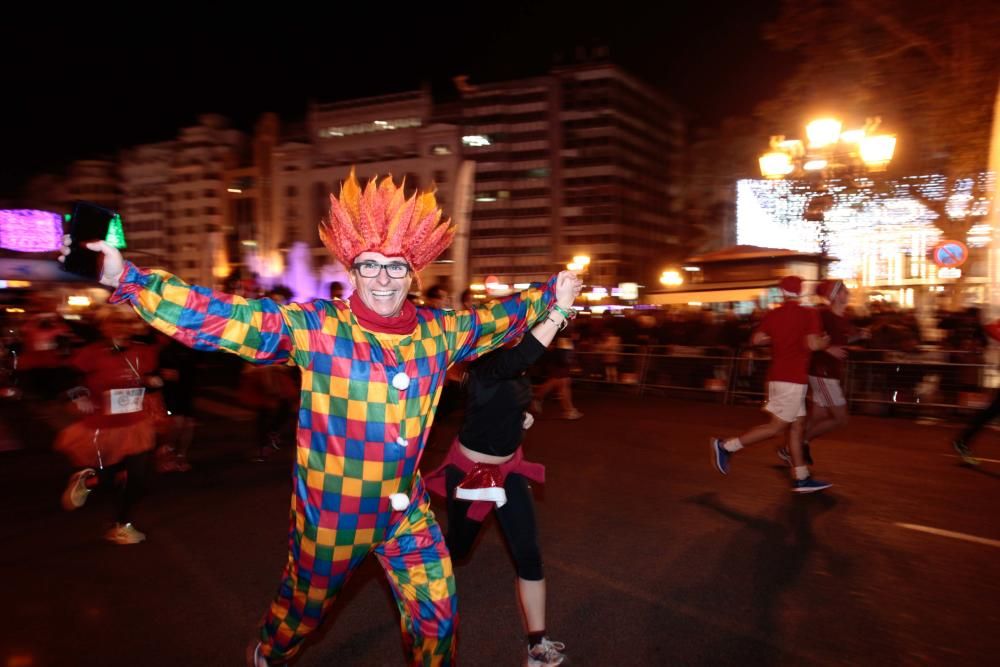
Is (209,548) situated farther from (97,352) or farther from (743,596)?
(743,596)

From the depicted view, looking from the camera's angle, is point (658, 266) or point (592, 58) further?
point (658, 266)

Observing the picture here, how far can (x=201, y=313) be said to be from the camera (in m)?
2.39

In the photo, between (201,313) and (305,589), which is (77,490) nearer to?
(305,589)

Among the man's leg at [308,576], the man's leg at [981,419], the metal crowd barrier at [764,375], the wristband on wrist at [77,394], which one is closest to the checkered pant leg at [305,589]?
the man's leg at [308,576]

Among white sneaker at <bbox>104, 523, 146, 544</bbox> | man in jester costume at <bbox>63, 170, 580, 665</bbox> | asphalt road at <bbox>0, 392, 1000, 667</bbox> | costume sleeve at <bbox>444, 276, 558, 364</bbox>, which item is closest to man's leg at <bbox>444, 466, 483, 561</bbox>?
asphalt road at <bbox>0, 392, 1000, 667</bbox>

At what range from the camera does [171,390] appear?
7.90 metres

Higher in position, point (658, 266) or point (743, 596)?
point (658, 266)

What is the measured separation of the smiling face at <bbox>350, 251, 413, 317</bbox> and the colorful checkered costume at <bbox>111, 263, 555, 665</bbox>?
0.31 ft

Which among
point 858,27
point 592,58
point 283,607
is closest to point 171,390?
point 283,607

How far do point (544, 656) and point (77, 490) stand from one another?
455cm

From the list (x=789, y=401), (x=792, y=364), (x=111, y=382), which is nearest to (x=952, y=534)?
(x=789, y=401)

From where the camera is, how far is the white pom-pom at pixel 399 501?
8.36 feet

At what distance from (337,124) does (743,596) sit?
75.1 metres

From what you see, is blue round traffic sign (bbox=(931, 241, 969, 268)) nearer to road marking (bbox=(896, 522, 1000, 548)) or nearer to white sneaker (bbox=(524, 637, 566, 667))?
road marking (bbox=(896, 522, 1000, 548))
